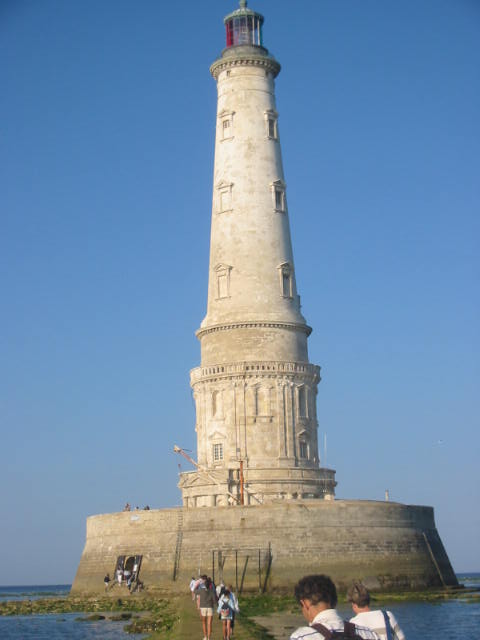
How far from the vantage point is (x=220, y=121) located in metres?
50.1

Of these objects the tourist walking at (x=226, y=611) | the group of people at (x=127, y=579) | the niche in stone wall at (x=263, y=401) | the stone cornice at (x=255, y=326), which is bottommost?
the tourist walking at (x=226, y=611)

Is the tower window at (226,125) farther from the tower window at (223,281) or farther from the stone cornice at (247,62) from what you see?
the tower window at (223,281)

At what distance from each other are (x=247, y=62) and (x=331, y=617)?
4528cm

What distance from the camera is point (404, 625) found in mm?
29984

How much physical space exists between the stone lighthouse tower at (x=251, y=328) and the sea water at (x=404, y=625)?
10.2 m

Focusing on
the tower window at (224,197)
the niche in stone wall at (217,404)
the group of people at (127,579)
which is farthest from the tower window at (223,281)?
the group of people at (127,579)

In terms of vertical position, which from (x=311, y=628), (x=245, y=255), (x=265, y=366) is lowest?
(x=311, y=628)

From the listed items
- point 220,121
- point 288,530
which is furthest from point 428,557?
point 220,121

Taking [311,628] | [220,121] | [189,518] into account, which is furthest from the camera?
[220,121]

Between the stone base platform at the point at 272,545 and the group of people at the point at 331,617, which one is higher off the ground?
the stone base platform at the point at 272,545

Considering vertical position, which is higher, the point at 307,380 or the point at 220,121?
the point at 220,121

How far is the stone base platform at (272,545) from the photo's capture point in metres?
37.8

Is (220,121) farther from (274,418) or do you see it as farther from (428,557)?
(428,557)

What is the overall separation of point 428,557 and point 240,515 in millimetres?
9048
